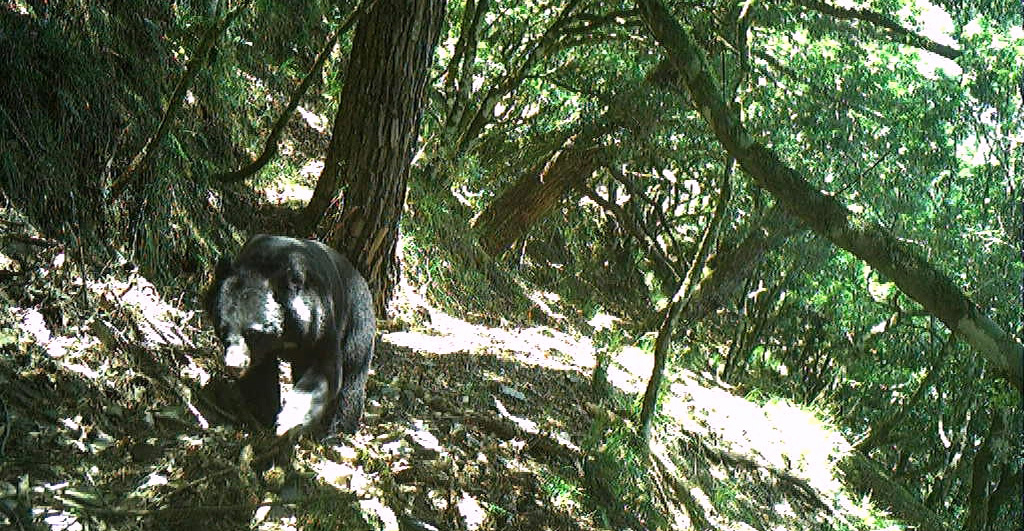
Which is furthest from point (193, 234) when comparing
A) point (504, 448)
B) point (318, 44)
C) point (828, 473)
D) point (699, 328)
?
point (699, 328)

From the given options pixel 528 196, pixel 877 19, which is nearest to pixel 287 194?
pixel 528 196

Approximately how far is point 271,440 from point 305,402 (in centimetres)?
20

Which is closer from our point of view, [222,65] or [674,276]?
[222,65]

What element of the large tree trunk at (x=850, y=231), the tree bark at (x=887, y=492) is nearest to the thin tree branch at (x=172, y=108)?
the large tree trunk at (x=850, y=231)

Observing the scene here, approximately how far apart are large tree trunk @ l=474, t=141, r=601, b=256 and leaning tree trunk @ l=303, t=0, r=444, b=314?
4.27 m

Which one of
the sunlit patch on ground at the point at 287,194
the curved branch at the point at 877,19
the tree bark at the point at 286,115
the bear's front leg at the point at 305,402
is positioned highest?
the curved branch at the point at 877,19

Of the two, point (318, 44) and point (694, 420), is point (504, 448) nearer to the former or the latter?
point (694, 420)

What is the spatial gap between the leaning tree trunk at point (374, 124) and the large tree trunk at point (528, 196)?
4267 millimetres

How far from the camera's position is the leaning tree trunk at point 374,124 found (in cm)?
501

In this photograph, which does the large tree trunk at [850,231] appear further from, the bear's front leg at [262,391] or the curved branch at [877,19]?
the curved branch at [877,19]

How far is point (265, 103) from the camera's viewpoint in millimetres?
6707

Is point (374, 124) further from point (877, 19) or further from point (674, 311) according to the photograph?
point (877, 19)

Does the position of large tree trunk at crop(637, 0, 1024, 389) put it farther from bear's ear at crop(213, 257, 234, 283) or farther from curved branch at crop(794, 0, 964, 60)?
curved branch at crop(794, 0, 964, 60)

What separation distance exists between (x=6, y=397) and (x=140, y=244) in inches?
54.4
